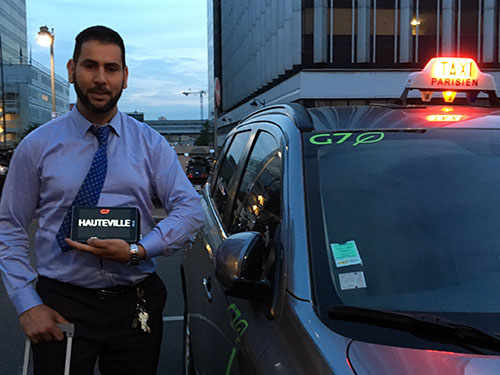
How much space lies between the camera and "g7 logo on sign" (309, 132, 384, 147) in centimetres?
226

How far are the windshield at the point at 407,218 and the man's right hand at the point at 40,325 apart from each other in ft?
3.04

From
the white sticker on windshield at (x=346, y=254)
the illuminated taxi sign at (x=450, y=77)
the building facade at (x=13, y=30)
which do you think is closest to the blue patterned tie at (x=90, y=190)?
the white sticker on windshield at (x=346, y=254)

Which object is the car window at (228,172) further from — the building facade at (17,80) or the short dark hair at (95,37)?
the building facade at (17,80)

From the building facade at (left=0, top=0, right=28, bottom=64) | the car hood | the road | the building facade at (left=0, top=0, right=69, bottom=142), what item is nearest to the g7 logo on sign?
the car hood

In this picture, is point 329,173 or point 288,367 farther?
point 329,173

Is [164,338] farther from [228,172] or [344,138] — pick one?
[344,138]

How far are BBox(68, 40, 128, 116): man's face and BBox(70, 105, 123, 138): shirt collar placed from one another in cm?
5

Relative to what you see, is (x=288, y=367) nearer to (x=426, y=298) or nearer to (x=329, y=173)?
(x=426, y=298)

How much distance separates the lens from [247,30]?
52062mm

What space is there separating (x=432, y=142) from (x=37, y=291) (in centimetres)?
158

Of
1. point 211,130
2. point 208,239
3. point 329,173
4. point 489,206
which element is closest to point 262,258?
point 329,173

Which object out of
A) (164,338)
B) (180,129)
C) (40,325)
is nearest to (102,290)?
(40,325)

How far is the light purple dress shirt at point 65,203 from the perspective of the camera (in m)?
2.12

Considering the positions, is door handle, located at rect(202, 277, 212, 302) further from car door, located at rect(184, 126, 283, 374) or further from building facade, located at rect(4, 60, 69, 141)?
building facade, located at rect(4, 60, 69, 141)
